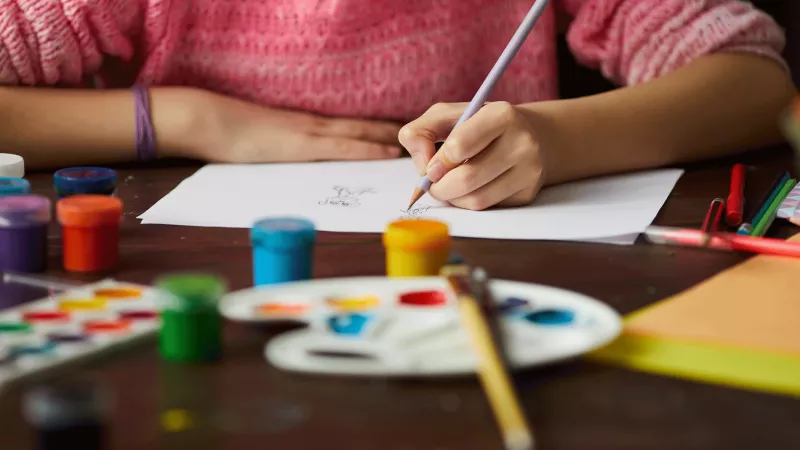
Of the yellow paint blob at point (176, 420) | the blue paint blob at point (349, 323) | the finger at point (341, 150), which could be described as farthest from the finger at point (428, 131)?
the yellow paint blob at point (176, 420)

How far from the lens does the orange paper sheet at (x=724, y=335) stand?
52cm

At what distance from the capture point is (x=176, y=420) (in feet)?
1.49

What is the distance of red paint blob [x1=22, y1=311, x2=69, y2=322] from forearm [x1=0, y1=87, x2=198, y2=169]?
50cm

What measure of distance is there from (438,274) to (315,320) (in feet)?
0.36

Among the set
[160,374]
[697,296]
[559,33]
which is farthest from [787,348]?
A: [559,33]

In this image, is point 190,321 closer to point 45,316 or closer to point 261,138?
point 45,316

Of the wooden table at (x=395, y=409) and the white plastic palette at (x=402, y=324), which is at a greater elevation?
the white plastic palette at (x=402, y=324)

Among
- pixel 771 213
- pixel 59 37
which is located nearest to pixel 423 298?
pixel 771 213

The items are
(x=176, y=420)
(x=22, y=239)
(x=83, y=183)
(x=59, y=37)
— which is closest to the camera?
(x=176, y=420)

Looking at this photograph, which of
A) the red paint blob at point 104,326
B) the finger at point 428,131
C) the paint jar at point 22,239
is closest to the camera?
the red paint blob at point 104,326

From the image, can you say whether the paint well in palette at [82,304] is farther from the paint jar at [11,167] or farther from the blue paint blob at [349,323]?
the paint jar at [11,167]

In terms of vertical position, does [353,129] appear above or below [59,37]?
below

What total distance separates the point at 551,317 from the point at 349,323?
11 centimetres

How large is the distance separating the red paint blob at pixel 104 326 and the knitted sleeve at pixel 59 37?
56 centimetres
